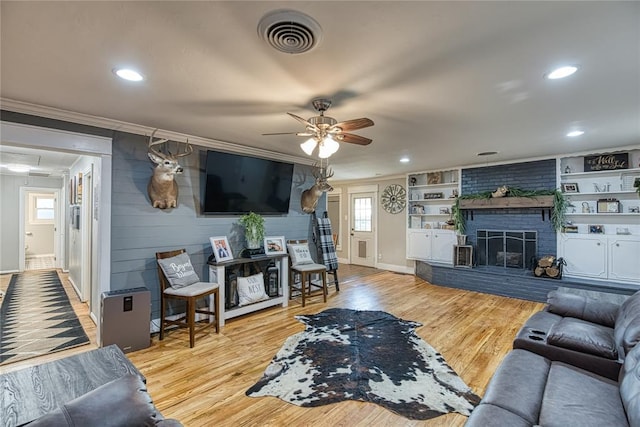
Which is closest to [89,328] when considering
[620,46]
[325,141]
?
[325,141]

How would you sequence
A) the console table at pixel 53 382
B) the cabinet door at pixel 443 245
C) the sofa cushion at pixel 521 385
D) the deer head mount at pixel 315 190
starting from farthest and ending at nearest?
the cabinet door at pixel 443 245 → the deer head mount at pixel 315 190 → the sofa cushion at pixel 521 385 → the console table at pixel 53 382

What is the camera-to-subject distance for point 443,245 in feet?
20.6

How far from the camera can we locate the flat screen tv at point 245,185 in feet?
13.1

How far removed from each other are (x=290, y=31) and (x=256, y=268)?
349 centimetres

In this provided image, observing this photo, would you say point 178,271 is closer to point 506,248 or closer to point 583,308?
point 583,308

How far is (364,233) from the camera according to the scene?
8.04 m

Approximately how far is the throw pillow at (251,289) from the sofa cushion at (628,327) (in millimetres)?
3602

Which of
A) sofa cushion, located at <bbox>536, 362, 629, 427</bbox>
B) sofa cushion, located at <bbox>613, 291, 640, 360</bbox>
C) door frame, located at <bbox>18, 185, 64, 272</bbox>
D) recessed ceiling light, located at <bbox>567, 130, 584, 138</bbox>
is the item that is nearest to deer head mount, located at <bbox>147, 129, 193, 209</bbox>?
sofa cushion, located at <bbox>536, 362, 629, 427</bbox>

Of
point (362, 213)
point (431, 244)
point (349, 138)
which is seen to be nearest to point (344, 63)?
point (349, 138)

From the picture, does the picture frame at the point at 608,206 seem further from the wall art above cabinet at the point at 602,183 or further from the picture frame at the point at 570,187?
the picture frame at the point at 570,187

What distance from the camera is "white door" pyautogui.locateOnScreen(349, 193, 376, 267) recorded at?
310 inches

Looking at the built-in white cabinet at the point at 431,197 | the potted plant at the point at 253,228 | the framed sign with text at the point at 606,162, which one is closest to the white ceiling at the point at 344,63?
the potted plant at the point at 253,228

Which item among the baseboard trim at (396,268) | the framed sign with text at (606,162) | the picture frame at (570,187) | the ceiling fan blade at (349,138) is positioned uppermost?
the framed sign with text at (606,162)

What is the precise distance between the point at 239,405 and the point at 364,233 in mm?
6201
